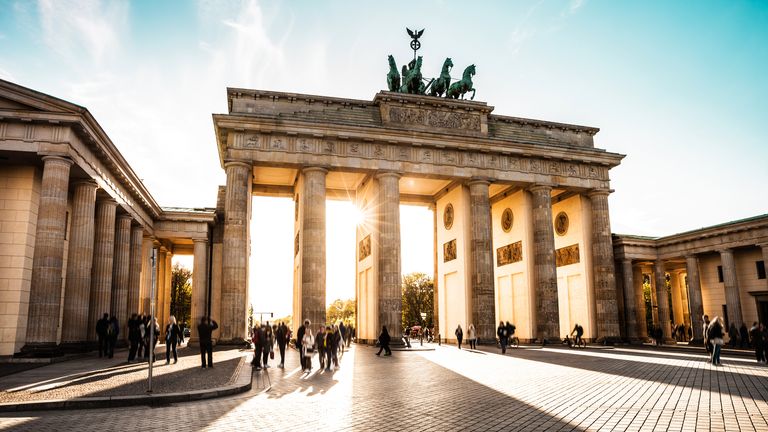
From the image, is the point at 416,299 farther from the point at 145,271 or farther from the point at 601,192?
the point at 145,271

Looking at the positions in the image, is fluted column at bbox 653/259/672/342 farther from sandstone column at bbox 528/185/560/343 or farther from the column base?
the column base

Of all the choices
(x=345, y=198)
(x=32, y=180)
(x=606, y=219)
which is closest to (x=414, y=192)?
(x=345, y=198)

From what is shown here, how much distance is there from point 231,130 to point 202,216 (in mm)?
8564

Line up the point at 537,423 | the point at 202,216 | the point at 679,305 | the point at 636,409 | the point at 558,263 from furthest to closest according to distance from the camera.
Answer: the point at 679,305, the point at 558,263, the point at 202,216, the point at 636,409, the point at 537,423

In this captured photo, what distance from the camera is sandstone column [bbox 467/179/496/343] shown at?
35.4m

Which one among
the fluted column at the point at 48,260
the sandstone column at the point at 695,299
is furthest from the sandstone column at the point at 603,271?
the fluted column at the point at 48,260

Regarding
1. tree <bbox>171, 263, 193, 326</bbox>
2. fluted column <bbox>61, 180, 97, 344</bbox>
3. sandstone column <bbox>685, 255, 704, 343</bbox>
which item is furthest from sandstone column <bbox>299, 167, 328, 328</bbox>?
tree <bbox>171, 263, 193, 326</bbox>

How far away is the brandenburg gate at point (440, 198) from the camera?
33.1m

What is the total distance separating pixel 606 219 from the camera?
132 ft

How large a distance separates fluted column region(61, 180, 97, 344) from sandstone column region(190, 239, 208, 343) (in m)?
14.0

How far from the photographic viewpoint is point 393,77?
3816cm

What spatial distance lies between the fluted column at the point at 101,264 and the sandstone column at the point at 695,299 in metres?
38.9

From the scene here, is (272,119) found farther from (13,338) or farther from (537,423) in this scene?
(537,423)

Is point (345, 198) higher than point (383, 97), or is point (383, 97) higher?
point (383, 97)
